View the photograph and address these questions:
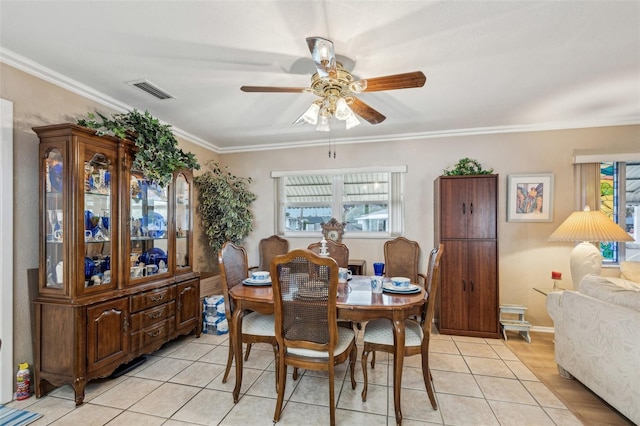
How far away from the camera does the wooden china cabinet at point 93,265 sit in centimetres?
216

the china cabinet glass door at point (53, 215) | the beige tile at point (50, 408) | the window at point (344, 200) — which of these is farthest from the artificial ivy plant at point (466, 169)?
the beige tile at point (50, 408)

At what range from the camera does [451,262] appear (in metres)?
3.42

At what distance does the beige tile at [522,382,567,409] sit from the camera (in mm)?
2123

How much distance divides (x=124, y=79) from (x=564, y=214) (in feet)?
15.7

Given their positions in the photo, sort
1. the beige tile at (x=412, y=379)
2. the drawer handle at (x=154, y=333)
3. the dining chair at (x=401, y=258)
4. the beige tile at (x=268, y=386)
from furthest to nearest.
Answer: the dining chair at (x=401, y=258), the drawer handle at (x=154, y=333), the beige tile at (x=412, y=379), the beige tile at (x=268, y=386)

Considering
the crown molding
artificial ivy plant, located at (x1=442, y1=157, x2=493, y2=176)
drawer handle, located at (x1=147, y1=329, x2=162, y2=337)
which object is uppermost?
the crown molding

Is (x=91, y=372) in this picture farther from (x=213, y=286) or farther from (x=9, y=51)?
(x=9, y=51)

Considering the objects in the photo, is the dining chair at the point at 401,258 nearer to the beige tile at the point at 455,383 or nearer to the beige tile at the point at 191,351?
the beige tile at the point at 455,383

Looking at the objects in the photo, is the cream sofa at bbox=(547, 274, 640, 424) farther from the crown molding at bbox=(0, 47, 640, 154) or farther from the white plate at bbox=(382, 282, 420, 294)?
the crown molding at bbox=(0, 47, 640, 154)

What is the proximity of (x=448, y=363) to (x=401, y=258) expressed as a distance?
134 centimetres

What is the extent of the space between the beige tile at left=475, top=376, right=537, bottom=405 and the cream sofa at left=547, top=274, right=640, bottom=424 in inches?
17.3

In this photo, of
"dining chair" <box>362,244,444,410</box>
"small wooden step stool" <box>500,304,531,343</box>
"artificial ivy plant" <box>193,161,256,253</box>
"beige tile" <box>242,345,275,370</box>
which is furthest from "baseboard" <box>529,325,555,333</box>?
"artificial ivy plant" <box>193,161,256,253</box>

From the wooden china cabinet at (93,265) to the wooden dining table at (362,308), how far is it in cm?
95

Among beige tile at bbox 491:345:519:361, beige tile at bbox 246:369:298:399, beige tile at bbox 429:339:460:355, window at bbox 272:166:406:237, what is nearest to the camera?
beige tile at bbox 246:369:298:399
